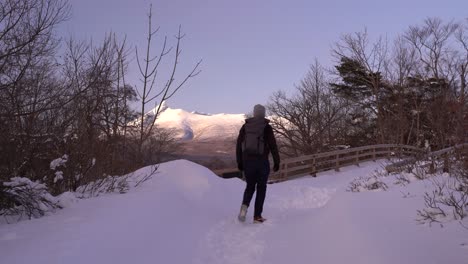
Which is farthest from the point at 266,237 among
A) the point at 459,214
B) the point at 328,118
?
the point at 328,118

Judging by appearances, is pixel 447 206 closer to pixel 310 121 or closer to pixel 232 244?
pixel 232 244

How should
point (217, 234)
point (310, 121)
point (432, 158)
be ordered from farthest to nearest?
1. point (310, 121)
2. point (432, 158)
3. point (217, 234)

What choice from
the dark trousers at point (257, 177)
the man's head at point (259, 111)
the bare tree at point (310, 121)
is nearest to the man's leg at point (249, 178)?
the dark trousers at point (257, 177)

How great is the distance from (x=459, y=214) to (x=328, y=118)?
102ft

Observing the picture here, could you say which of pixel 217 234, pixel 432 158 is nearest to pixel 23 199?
pixel 217 234

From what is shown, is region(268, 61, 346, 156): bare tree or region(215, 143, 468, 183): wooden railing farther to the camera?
region(268, 61, 346, 156): bare tree

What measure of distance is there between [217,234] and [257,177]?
1257 millimetres

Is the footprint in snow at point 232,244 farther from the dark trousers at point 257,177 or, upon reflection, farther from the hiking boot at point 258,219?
the dark trousers at point 257,177

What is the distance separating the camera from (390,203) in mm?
5082

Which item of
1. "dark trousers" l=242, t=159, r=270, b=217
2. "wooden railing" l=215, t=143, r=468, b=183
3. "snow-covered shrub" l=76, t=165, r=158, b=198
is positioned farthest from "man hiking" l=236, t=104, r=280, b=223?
"wooden railing" l=215, t=143, r=468, b=183

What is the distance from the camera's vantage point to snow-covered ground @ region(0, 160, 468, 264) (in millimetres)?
3555

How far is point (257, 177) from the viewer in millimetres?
6469

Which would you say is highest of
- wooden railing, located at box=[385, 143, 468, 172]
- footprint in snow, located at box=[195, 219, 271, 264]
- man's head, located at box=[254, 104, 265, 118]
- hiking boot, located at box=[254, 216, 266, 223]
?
man's head, located at box=[254, 104, 265, 118]

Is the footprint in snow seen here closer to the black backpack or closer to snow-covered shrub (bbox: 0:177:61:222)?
the black backpack
